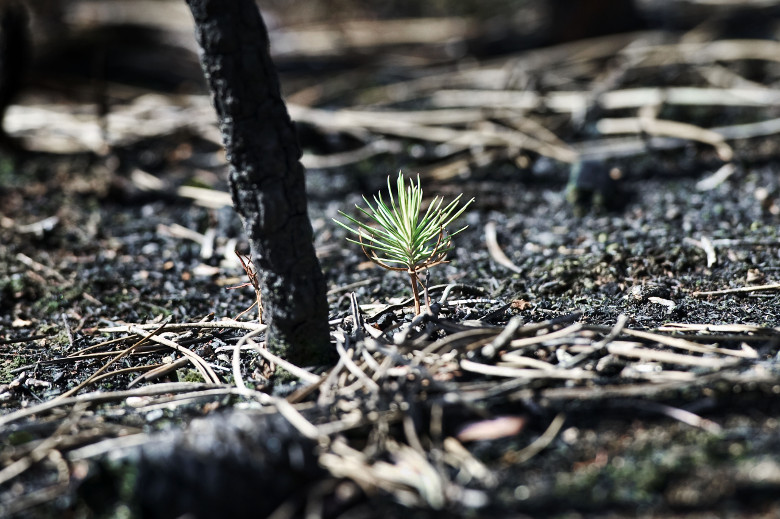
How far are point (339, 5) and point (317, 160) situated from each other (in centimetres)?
368

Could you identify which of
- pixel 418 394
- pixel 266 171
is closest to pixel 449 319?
pixel 418 394

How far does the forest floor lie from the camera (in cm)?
136

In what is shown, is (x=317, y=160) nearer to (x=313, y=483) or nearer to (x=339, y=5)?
(x=313, y=483)

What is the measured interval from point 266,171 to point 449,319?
64 cm

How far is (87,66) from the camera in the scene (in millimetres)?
5055

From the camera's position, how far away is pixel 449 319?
1.95m

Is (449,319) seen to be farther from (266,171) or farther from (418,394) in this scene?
(266,171)

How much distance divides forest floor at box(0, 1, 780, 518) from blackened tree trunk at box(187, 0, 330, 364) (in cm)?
12

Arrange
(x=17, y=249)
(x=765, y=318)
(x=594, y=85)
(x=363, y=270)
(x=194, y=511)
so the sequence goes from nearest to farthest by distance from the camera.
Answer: (x=194, y=511) < (x=765, y=318) < (x=363, y=270) < (x=17, y=249) < (x=594, y=85)

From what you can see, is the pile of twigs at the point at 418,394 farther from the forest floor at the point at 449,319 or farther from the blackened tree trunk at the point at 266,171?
the blackened tree trunk at the point at 266,171

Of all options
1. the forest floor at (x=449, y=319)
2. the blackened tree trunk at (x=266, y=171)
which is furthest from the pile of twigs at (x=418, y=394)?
the blackened tree trunk at (x=266, y=171)

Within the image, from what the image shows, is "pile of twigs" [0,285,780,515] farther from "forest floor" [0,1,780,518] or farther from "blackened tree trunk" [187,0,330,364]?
"blackened tree trunk" [187,0,330,364]

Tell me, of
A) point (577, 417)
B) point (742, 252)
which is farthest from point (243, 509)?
point (742, 252)

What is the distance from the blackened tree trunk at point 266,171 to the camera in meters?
1.55
